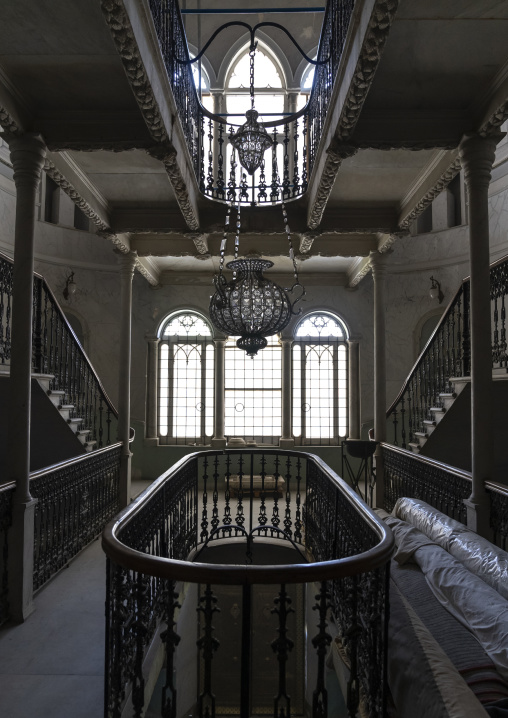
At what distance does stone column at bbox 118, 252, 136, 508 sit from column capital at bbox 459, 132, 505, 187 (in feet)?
15.7

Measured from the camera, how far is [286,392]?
10.2 meters

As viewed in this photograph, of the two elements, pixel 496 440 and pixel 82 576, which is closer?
pixel 82 576

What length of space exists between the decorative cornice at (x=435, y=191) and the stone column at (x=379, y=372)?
3.80 ft

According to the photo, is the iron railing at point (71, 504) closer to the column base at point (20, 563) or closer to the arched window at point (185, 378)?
the column base at point (20, 563)

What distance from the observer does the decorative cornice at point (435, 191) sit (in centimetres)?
482

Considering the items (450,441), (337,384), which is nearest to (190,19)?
(337,384)

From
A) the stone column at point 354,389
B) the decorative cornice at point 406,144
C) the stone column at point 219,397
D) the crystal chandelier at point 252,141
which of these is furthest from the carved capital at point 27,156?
the stone column at point 354,389

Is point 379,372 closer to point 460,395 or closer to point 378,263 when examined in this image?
point 460,395

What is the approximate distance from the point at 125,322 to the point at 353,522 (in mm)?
5000

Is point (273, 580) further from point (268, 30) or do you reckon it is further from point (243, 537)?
Result: point (268, 30)

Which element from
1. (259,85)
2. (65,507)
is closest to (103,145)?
(65,507)

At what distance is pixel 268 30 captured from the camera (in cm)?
956

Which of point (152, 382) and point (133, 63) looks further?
point (152, 382)

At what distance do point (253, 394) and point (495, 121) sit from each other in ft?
24.0
